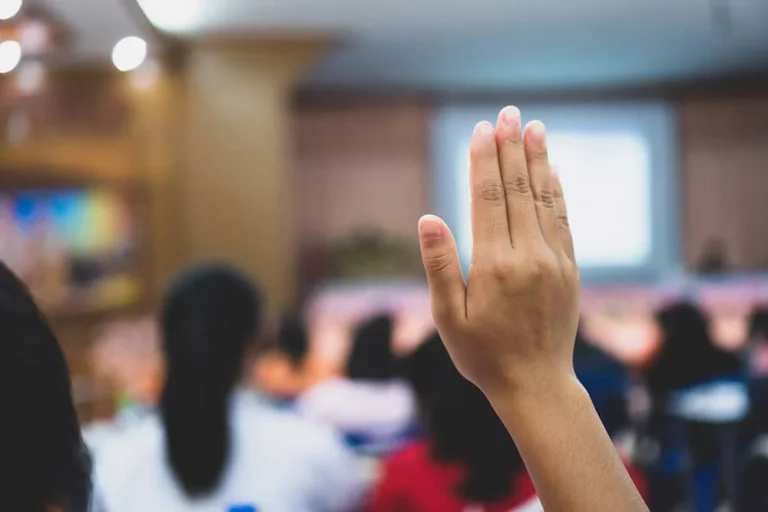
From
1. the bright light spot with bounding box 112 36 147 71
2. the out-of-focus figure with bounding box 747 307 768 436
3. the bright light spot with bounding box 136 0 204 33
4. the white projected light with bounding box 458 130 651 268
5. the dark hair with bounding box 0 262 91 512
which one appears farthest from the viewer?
the white projected light with bounding box 458 130 651 268

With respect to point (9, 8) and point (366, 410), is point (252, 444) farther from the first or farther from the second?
point (9, 8)

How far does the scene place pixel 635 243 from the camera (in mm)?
7625

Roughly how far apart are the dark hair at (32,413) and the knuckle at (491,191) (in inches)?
12.7

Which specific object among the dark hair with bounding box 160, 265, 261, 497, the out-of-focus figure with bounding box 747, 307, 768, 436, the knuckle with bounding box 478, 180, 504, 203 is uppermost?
the knuckle with bounding box 478, 180, 504, 203

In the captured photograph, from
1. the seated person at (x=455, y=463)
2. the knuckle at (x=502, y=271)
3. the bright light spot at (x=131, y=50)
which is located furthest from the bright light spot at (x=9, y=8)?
the knuckle at (x=502, y=271)

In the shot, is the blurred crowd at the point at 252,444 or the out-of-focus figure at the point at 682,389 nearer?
the blurred crowd at the point at 252,444

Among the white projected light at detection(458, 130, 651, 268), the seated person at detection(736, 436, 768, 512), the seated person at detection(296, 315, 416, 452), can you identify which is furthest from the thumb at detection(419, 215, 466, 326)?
the white projected light at detection(458, 130, 651, 268)

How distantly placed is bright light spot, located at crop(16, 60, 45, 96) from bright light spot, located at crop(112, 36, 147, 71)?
1129 mm

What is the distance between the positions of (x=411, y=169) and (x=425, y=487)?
5.90 m

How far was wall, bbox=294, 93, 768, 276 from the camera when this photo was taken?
7.45 m

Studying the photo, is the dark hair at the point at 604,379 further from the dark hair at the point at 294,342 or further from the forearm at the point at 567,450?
the forearm at the point at 567,450

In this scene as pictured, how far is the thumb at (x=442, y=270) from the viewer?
2.07 ft

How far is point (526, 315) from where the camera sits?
65 cm

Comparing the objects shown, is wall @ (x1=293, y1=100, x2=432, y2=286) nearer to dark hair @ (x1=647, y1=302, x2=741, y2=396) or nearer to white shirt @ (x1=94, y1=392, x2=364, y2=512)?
dark hair @ (x1=647, y1=302, x2=741, y2=396)
